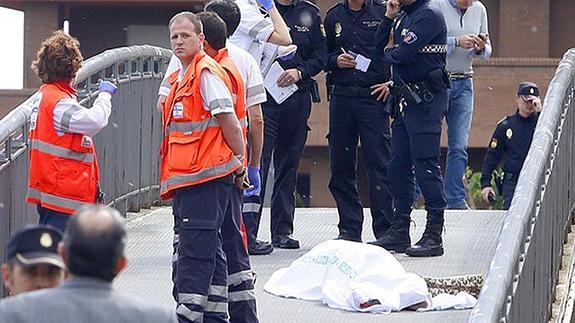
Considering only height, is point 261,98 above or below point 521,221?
above

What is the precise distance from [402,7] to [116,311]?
18.5 feet

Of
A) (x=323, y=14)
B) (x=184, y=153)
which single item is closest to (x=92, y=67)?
(x=184, y=153)

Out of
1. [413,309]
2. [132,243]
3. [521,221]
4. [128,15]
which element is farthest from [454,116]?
[128,15]

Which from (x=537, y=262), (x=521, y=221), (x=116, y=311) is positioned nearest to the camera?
(x=116, y=311)

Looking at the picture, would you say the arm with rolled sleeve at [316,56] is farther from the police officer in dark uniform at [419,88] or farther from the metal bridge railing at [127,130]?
the metal bridge railing at [127,130]

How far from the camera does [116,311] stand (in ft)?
12.2

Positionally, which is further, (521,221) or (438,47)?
(438,47)

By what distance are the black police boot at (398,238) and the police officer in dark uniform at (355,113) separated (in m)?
0.24

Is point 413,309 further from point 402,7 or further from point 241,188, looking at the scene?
point 402,7

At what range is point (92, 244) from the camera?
3703mm

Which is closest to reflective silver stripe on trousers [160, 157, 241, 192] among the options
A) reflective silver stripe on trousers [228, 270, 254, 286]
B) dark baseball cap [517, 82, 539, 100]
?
reflective silver stripe on trousers [228, 270, 254, 286]

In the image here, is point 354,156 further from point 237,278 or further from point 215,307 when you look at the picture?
point 215,307

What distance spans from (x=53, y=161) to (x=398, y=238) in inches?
113

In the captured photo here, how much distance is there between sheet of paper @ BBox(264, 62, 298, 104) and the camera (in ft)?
30.8
